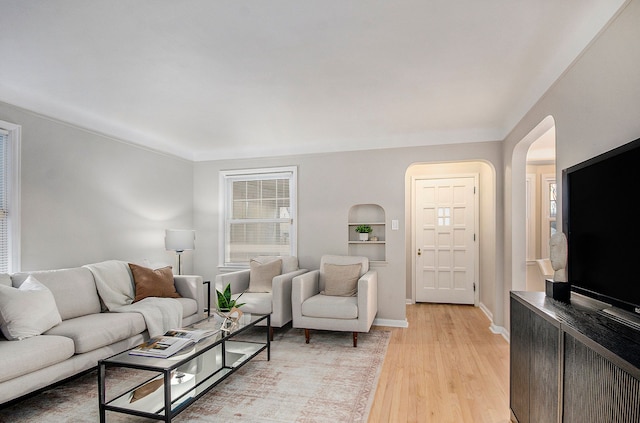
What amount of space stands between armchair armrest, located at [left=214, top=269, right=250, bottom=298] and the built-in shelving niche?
1477 mm

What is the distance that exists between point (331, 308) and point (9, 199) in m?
3.15

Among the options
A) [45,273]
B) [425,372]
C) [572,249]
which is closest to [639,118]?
[572,249]

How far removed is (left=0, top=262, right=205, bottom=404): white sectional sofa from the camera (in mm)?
2275

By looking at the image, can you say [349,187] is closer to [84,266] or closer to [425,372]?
[425,372]

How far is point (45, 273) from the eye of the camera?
3094mm

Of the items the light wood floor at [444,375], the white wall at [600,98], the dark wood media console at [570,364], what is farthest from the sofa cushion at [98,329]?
the white wall at [600,98]

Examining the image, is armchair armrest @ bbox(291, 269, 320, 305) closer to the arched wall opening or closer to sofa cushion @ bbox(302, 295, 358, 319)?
sofa cushion @ bbox(302, 295, 358, 319)

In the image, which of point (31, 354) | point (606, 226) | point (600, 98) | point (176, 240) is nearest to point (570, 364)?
point (606, 226)

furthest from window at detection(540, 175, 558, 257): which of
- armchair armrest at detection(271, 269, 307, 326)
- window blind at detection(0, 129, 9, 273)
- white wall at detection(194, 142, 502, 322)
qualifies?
window blind at detection(0, 129, 9, 273)

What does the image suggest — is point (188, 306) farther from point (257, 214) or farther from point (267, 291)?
point (257, 214)

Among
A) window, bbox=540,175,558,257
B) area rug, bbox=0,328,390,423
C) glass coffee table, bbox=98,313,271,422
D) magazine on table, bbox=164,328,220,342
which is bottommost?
area rug, bbox=0,328,390,423

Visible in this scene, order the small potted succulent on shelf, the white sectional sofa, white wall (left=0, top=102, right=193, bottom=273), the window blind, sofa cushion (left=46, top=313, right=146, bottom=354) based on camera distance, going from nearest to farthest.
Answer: the white sectional sofa
sofa cushion (left=46, top=313, right=146, bottom=354)
the small potted succulent on shelf
the window blind
white wall (left=0, top=102, right=193, bottom=273)

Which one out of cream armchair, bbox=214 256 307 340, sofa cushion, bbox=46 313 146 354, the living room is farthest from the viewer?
cream armchair, bbox=214 256 307 340

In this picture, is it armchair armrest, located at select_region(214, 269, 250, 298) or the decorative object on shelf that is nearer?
the decorative object on shelf
